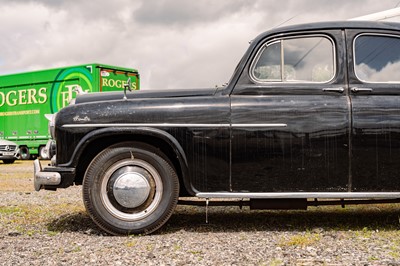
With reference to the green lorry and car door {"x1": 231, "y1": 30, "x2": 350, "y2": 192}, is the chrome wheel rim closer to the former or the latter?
car door {"x1": 231, "y1": 30, "x2": 350, "y2": 192}

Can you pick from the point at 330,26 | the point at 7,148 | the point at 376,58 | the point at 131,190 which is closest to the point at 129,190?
the point at 131,190

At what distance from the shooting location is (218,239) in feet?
13.2

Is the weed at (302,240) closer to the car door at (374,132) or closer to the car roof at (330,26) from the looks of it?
the car door at (374,132)

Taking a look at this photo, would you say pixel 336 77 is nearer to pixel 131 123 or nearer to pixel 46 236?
pixel 131 123

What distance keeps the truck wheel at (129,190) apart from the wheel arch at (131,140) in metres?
0.13

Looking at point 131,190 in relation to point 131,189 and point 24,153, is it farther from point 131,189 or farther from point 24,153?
point 24,153

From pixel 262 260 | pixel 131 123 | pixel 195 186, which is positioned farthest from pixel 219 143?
pixel 262 260

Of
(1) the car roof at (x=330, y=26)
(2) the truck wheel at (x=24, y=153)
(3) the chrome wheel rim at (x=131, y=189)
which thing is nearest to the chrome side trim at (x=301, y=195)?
(3) the chrome wheel rim at (x=131, y=189)

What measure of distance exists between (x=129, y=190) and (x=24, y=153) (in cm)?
1785

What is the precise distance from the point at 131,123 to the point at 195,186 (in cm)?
80

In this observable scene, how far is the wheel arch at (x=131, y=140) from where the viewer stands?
167 inches

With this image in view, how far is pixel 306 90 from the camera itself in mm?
4410

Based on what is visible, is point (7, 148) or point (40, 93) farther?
point (40, 93)

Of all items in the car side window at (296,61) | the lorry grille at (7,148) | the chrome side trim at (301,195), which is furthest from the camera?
the lorry grille at (7,148)
